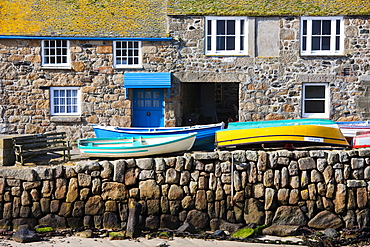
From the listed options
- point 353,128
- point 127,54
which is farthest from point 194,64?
point 353,128

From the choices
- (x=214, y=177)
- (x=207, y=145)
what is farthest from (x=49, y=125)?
(x=214, y=177)

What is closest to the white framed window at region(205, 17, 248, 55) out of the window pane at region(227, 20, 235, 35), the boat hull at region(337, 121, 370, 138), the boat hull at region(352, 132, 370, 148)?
the window pane at region(227, 20, 235, 35)

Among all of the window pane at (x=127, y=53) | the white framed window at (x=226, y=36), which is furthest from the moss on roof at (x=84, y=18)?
the white framed window at (x=226, y=36)

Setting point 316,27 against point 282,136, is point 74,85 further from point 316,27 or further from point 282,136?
point 316,27

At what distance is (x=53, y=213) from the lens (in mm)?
13148

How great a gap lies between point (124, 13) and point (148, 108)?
11.8ft

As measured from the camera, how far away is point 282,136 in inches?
553

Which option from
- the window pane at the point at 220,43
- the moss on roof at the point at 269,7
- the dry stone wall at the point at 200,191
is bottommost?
the dry stone wall at the point at 200,191

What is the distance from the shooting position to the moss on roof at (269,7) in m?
18.9

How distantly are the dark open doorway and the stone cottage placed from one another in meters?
1.65

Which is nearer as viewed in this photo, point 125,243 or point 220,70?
point 125,243

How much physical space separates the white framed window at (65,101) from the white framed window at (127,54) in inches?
68.0

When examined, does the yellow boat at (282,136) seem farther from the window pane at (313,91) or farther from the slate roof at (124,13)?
the slate roof at (124,13)

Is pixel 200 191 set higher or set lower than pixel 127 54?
lower
